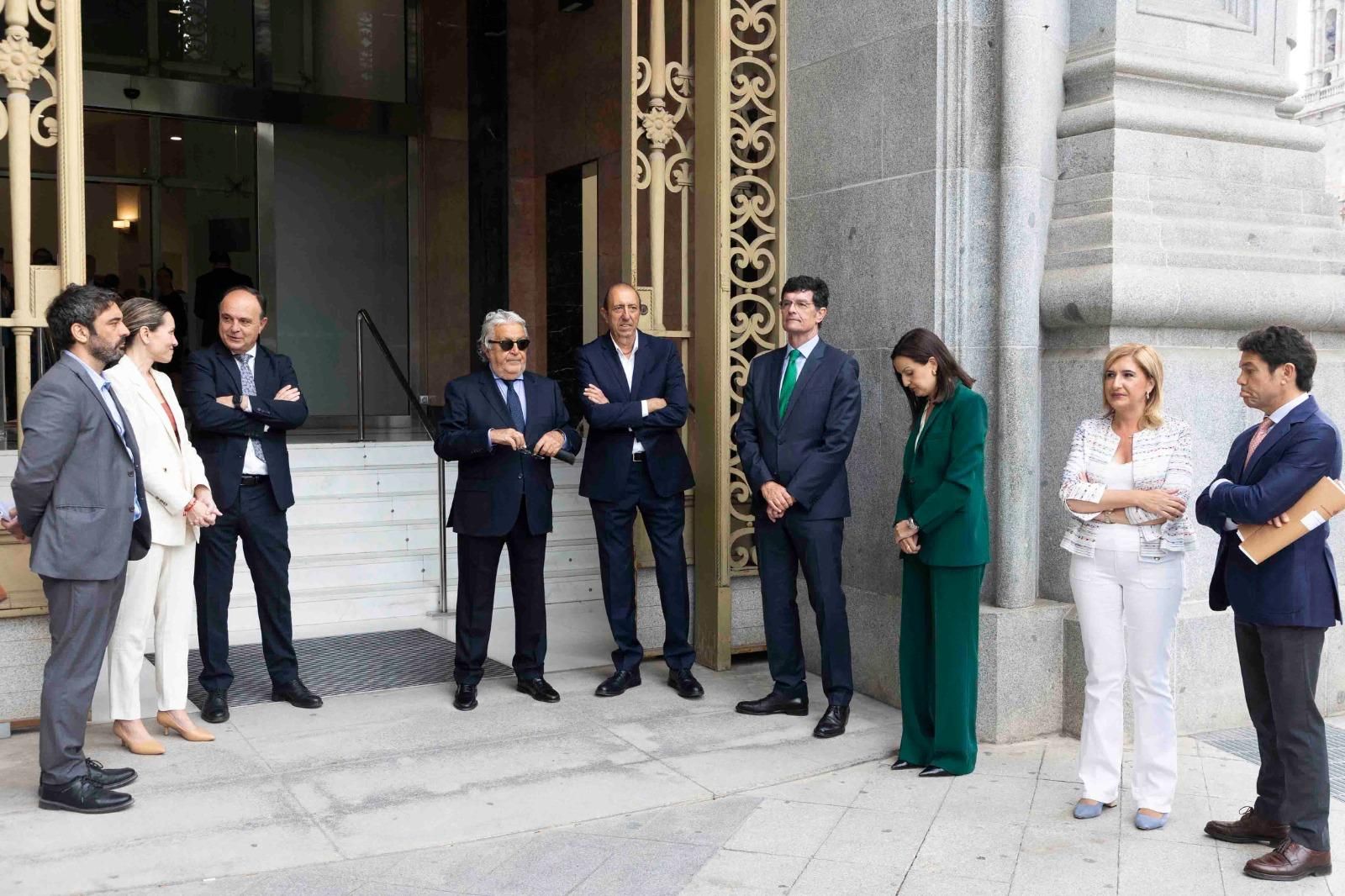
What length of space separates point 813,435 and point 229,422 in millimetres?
2540

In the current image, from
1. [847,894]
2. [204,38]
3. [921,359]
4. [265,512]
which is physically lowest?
[847,894]

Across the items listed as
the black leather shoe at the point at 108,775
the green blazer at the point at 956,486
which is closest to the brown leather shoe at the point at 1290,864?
the green blazer at the point at 956,486

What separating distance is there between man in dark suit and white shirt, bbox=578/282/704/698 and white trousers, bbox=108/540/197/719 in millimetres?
1856

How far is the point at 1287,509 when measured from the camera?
4.09 m

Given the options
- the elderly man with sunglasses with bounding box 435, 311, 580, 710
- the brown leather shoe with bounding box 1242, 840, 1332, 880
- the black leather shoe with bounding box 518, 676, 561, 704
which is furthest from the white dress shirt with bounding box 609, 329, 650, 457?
the brown leather shoe with bounding box 1242, 840, 1332, 880

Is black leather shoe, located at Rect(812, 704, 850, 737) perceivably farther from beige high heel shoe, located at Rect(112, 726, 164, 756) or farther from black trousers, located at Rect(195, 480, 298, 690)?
beige high heel shoe, located at Rect(112, 726, 164, 756)

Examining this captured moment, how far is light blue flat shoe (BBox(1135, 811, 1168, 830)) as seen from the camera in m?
4.53

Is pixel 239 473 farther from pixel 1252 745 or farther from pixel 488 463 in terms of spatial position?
pixel 1252 745

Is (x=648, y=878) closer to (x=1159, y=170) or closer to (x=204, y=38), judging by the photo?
(x=1159, y=170)

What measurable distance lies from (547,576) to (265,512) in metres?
3.02

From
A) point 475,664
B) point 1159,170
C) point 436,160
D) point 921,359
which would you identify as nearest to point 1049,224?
point 1159,170

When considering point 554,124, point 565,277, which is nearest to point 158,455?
point 565,277

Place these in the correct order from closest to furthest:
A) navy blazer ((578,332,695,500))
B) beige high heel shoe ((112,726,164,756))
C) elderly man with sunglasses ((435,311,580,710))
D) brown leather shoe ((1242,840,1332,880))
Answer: brown leather shoe ((1242,840,1332,880)), beige high heel shoe ((112,726,164,756)), elderly man with sunglasses ((435,311,580,710)), navy blazer ((578,332,695,500))

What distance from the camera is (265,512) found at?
19.3 ft
